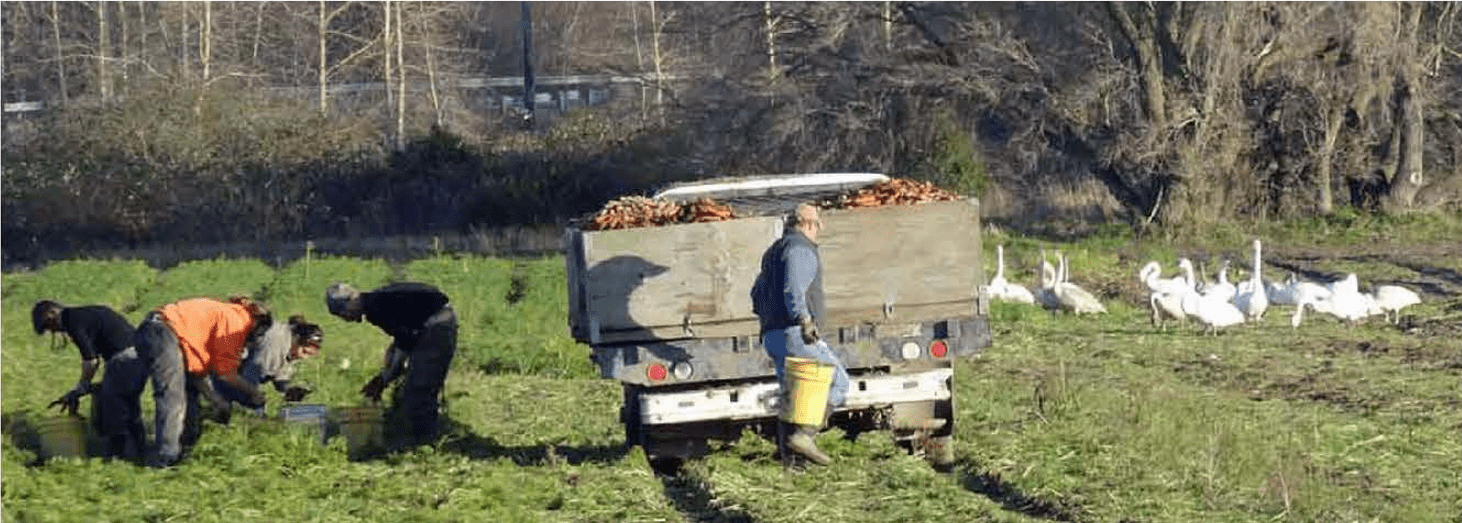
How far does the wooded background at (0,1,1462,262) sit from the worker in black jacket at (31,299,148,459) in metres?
17.7

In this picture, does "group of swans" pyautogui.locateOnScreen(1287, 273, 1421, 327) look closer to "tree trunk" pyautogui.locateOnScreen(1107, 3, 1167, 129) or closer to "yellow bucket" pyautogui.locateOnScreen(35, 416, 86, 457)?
"tree trunk" pyautogui.locateOnScreen(1107, 3, 1167, 129)

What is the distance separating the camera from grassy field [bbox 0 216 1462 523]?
1323 centimetres

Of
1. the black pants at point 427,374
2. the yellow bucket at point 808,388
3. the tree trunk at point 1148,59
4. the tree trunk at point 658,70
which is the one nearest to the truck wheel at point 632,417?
the black pants at point 427,374

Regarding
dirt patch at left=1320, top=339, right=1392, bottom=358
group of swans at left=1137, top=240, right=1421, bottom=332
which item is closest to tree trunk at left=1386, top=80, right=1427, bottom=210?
group of swans at left=1137, top=240, right=1421, bottom=332

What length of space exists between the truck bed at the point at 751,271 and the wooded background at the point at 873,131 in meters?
19.3

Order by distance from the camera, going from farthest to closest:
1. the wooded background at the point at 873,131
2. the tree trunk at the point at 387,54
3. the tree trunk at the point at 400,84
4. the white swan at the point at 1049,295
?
the tree trunk at the point at 387,54 → the tree trunk at the point at 400,84 → the wooded background at the point at 873,131 → the white swan at the point at 1049,295

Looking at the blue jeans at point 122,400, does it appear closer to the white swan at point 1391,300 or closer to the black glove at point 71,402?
the black glove at point 71,402

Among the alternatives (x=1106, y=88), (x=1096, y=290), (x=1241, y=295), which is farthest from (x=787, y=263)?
(x=1106, y=88)

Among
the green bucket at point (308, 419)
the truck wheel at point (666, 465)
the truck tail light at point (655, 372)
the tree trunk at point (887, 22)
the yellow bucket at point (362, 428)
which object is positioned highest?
the tree trunk at point (887, 22)

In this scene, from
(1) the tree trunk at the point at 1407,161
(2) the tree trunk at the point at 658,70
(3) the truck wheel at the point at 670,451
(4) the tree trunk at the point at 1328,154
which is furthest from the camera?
(2) the tree trunk at the point at 658,70

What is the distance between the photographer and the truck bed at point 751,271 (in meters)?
15.2

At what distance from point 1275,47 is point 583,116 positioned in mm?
20665

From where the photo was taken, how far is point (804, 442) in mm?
14492

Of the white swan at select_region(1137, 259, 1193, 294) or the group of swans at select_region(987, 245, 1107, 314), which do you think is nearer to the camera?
the white swan at select_region(1137, 259, 1193, 294)
